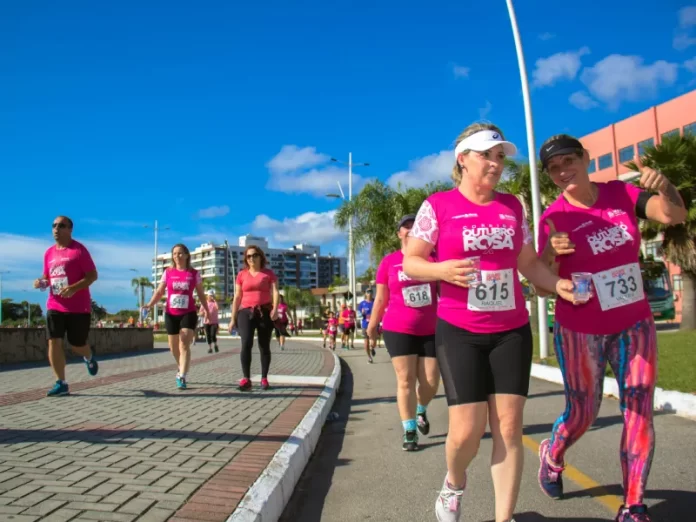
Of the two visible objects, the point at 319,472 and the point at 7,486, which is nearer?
the point at 7,486

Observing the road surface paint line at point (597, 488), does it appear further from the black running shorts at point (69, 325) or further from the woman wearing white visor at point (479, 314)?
the black running shorts at point (69, 325)

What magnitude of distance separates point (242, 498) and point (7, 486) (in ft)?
4.42

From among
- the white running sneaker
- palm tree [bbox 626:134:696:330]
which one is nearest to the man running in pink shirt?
the white running sneaker

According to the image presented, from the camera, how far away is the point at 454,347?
3021mm

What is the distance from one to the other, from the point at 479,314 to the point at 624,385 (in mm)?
970

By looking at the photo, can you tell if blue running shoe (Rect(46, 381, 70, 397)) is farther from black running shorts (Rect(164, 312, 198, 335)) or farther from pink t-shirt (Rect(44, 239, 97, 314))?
black running shorts (Rect(164, 312, 198, 335))

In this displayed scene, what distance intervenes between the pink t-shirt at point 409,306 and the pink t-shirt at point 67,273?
13.4 feet

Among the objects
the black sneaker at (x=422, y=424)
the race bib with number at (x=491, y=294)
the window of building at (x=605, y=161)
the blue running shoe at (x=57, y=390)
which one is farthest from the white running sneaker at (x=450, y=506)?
the window of building at (x=605, y=161)

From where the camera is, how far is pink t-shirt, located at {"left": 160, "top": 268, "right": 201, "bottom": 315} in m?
8.41

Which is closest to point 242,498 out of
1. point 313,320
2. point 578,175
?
point 578,175

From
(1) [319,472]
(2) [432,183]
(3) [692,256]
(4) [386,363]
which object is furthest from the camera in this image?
(2) [432,183]

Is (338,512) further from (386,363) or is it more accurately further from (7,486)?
(386,363)

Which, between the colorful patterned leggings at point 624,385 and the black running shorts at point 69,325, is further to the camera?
the black running shorts at point 69,325

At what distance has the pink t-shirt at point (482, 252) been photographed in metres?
3.00
